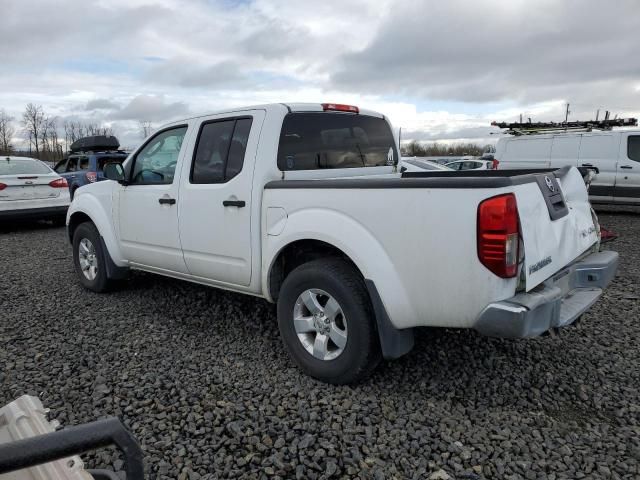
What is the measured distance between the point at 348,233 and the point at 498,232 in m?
0.89

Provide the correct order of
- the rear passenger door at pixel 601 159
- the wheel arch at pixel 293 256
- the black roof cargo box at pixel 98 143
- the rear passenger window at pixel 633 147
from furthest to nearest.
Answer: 1. the black roof cargo box at pixel 98 143
2. the rear passenger door at pixel 601 159
3. the rear passenger window at pixel 633 147
4. the wheel arch at pixel 293 256

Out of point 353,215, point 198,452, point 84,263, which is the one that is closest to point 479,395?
point 353,215

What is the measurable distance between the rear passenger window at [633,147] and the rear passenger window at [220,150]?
10.4 metres

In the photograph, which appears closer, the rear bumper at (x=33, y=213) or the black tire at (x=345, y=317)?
the black tire at (x=345, y=317)

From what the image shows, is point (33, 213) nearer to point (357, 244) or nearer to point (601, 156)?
point (357, 244)

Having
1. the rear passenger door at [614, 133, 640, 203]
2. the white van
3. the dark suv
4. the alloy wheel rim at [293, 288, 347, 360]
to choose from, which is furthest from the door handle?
the rear passenger door at [614, 133, 640, 203]

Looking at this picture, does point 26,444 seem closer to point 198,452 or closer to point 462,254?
point 198,452

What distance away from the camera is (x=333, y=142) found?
13.0 feet

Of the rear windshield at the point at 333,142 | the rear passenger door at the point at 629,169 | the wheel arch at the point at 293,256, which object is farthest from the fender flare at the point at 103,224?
the rear passenger door at the point at 629,169

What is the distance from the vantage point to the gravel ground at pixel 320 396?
2475 mm

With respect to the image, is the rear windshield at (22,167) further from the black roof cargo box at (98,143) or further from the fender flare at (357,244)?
the fender flare at (357,244)

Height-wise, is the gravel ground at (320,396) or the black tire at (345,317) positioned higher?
the black tire at (345,317)

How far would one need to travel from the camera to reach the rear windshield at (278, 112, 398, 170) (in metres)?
3.66

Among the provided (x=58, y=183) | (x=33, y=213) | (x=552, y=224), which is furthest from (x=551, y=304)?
(x=58, y=183)
